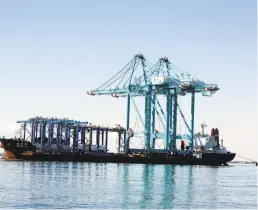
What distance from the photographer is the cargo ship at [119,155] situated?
441 ft

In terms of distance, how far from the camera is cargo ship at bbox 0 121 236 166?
13438cm

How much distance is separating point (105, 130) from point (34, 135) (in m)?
21.3

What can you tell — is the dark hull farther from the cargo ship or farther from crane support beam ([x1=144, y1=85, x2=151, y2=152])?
crane support beam ([x1=144, y1=85, x2=151, y2=152])

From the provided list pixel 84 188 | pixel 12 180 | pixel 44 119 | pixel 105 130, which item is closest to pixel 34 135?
pixel 44 119

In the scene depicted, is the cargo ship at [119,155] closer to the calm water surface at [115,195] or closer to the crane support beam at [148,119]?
the crane support beam at [148,119]

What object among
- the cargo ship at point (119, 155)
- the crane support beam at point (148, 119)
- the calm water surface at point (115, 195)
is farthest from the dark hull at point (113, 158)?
the calm water surface at point (115, 195)

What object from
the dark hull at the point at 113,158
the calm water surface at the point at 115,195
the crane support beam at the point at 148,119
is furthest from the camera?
the dark hull at the point at 113,158

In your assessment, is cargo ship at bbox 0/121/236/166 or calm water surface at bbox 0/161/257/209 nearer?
calm water surface at bbox 0/161/257/209

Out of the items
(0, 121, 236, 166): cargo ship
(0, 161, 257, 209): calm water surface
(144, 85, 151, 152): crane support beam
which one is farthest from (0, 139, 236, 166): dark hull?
(0, 161, 257, 209): calm water surface

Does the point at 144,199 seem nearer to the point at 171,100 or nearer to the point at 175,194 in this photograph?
the point at 175,194

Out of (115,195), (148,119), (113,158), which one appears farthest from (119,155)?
(115,195)

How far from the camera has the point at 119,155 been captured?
138 meters

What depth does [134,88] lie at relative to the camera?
427 ft

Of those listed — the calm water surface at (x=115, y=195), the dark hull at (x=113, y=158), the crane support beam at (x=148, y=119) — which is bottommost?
the calm water surface at (x=115, y=195)
